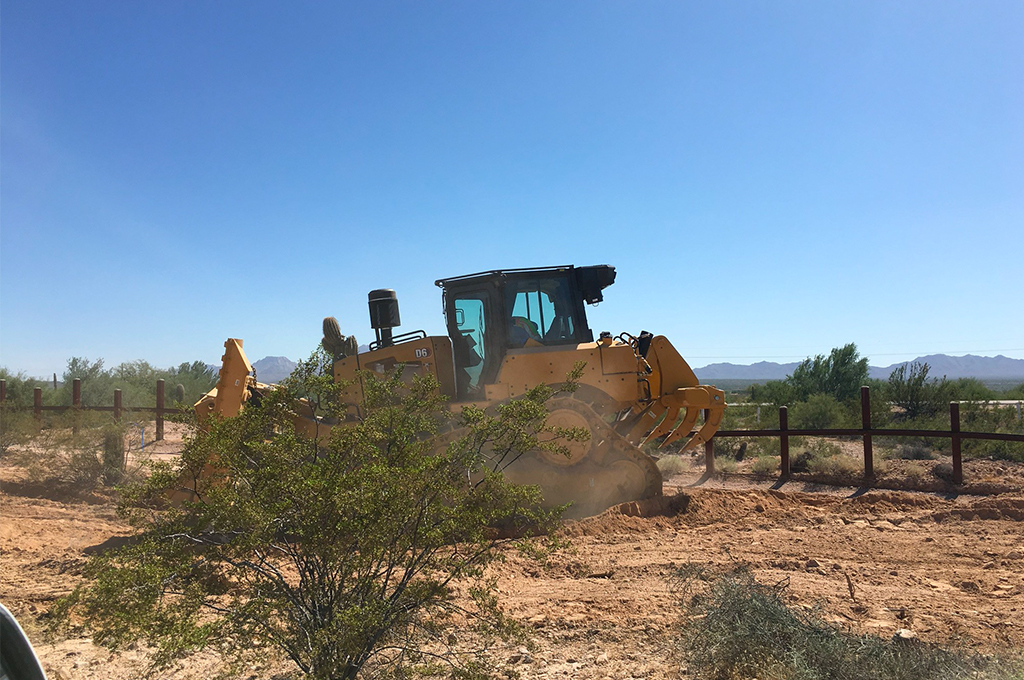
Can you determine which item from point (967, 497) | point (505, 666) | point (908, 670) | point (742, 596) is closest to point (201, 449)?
point (505, 666)

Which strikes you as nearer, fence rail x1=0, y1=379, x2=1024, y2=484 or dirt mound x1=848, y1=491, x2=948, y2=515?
dirt mound x1=848, y1=491, x2=948, y2=515

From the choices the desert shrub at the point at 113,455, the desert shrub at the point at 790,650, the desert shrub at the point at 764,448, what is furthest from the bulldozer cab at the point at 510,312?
the desert shrub at the point at 764,448

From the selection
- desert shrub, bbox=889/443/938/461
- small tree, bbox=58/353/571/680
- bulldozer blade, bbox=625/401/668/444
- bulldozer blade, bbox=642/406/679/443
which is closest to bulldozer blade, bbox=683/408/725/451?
bulldozer blade, bbox=642/406/679/443

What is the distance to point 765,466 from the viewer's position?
14.3 m

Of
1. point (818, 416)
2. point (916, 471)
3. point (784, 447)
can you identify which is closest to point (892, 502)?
point (784, 447)

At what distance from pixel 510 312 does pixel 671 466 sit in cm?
645

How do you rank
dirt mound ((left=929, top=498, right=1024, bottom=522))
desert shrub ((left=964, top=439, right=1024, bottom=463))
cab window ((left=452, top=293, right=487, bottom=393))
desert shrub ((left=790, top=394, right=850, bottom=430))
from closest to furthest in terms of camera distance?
1. dirt mound ((left=929, top=498, right=1024, bottom=522))
2. cab window ((left=452, top=293, right=487, bottom=393))
3. desert shrub ((left=964, top=439, right=1024, bottom=463))
4. desert shrub ((left=790, top=394, right=850, bottom=430))

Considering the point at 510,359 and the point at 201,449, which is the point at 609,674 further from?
the point at 510,359

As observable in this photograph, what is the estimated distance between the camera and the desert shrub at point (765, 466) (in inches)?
555

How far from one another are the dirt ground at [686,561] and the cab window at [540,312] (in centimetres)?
261

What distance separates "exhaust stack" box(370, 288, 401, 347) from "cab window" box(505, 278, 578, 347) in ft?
5.40

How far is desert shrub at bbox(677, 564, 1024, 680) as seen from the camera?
415 cm

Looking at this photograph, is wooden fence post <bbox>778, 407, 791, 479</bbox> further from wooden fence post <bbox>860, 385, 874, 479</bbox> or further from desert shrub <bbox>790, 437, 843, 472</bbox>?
wooden fence post <bbox>860, 385, 874, 479</bbox>

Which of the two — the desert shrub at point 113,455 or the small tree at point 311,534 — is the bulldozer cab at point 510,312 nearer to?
the small tree at point 311,534
